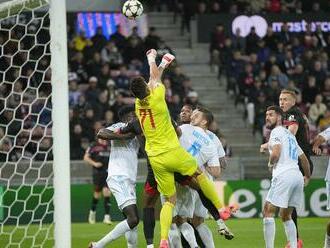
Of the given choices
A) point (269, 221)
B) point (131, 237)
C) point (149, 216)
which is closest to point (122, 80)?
point (131, 237)

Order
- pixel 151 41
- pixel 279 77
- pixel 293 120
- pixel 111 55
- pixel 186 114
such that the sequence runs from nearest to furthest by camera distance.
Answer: pixel 293 120
pixel 186 114
pixel 111 55
pixel 151 41
pixel 279 77

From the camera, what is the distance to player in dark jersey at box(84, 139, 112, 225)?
17.4m

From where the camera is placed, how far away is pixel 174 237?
10.1 meters

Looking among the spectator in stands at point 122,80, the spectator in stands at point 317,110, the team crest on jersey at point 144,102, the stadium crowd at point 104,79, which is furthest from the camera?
the spectator in stands at point 317,110

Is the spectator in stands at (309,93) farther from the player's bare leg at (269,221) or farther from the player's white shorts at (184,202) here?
the player's white shorts at (184,202)

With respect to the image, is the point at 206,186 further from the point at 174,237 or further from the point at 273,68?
the point at 273,68

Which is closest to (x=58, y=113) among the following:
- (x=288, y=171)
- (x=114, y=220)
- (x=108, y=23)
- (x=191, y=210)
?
(x=191, y=210)

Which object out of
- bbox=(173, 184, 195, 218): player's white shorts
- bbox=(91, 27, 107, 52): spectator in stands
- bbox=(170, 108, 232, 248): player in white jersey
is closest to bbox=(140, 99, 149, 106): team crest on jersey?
bbox=(170, 108, 232, 248): player in white jersey

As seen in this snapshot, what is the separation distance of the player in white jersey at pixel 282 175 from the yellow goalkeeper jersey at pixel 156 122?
46.3 inches

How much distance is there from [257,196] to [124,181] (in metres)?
8.80

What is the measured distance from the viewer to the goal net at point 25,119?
882cm

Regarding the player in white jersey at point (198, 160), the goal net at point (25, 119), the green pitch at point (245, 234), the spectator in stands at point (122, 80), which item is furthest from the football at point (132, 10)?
the spectator in stands at point (122, 80)

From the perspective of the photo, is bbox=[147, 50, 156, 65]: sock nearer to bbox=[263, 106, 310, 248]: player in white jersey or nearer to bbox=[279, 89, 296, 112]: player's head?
bbox=[263, 106, 310, 248]: player in white jersey

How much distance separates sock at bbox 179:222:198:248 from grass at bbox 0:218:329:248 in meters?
2.24
